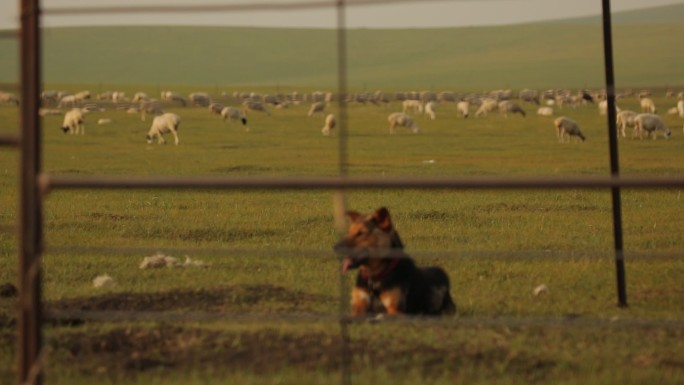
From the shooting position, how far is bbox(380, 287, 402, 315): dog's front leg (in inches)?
313

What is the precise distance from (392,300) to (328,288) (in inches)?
74.5

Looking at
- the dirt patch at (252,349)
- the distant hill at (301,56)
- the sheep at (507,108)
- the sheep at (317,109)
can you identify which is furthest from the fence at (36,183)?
the distant hill at (301,56)

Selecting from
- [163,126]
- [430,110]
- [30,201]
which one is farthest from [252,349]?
[430,110]

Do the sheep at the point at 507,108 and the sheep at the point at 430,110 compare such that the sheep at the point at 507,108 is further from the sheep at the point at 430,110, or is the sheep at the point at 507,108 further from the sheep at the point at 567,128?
the sheep at the point at 567,128

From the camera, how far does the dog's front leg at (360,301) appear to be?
810 cm

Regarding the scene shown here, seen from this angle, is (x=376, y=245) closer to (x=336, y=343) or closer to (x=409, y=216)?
(x=336, y=343)

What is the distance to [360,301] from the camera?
8.12 meters

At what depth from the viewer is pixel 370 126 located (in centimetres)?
5322

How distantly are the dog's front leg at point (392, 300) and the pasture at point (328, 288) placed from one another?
439 mm

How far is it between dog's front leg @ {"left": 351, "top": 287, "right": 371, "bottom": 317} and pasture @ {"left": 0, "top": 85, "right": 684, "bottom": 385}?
0.27 m

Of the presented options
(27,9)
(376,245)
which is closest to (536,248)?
(376,245)

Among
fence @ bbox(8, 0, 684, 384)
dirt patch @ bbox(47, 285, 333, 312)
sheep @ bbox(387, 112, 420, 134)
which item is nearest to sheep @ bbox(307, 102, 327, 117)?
sheep @ bbox(387, 112, 420, 134)

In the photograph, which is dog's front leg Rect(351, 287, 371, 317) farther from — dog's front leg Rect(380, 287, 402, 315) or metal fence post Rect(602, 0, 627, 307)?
metal fence post Rect(602, 0, 627, 307)

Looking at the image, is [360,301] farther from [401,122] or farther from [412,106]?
[412,106]
